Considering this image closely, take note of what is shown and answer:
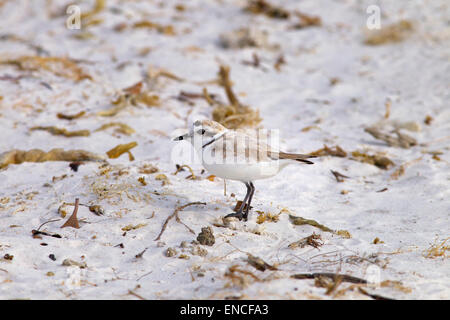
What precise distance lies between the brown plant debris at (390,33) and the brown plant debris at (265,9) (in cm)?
201

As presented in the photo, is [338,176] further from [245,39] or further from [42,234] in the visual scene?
[245,39]

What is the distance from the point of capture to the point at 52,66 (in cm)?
766

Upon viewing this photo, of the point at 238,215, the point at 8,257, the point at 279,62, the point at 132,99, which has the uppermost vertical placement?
the point at 279,62

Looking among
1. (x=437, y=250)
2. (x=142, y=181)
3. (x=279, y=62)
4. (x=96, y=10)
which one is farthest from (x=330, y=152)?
(x=96, y=10)

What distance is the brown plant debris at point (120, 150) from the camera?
5.48 metres

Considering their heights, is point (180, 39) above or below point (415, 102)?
above

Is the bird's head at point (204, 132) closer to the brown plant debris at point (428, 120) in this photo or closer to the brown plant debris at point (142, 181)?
the brown plant debris at point (142, 181)

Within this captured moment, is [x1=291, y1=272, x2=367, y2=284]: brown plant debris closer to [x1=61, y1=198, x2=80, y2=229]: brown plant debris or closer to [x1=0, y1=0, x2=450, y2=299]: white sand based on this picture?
[x1=0, y1=0, x2=450, y2=299]: white sand

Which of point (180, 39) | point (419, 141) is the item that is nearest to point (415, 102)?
point (419, 141)

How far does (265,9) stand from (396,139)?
5.52 m

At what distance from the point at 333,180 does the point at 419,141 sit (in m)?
1.95

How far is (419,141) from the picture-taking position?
6.57m

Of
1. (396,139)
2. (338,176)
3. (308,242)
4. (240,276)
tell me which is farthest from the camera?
(396,139)
